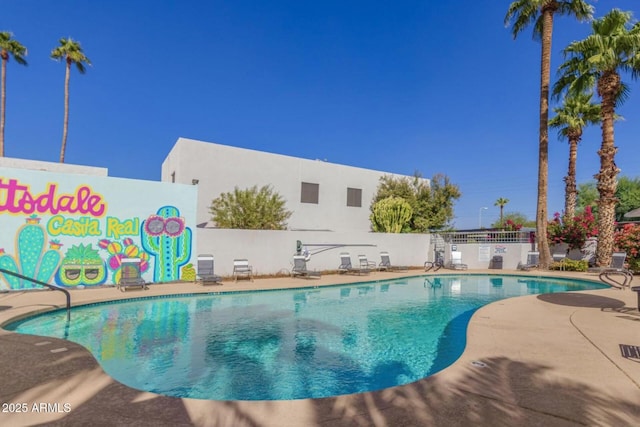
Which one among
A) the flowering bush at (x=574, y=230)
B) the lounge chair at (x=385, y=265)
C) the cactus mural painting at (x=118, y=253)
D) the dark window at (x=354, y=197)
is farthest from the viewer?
the dark window at (x=354, y=197)

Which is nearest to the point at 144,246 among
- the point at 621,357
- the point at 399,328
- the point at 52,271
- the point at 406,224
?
the point at 52,271

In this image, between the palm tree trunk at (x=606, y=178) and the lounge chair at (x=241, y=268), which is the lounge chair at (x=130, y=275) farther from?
the palm tree trunk at (x=606, y=178)

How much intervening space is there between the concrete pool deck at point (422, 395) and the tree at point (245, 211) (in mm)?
10856

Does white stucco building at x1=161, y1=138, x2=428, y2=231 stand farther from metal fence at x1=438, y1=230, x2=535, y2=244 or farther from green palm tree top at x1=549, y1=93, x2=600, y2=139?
green palm tree top at x1=549, y1=93, x2=600, y2=139

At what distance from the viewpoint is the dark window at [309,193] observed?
2052 cm

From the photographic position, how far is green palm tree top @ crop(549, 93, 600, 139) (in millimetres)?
21438

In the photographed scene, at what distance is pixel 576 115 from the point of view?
2194cm

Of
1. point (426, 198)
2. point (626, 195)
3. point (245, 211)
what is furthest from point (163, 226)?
point (626, 195)

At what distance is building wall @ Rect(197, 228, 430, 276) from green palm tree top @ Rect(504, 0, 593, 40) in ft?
43.9

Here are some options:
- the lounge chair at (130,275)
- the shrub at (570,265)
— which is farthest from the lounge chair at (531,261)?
the lounge chair at (130,275)

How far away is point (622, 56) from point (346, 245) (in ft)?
49.6

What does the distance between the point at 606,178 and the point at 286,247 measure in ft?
50.0

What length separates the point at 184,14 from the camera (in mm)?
15828

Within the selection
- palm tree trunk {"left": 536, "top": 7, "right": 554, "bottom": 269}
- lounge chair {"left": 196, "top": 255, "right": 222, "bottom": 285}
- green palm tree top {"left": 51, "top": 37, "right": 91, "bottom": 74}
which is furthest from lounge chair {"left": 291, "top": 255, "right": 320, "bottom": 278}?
green palm tree top {"left": 51, "top": 37, "right": 91, "bottom": 74}
